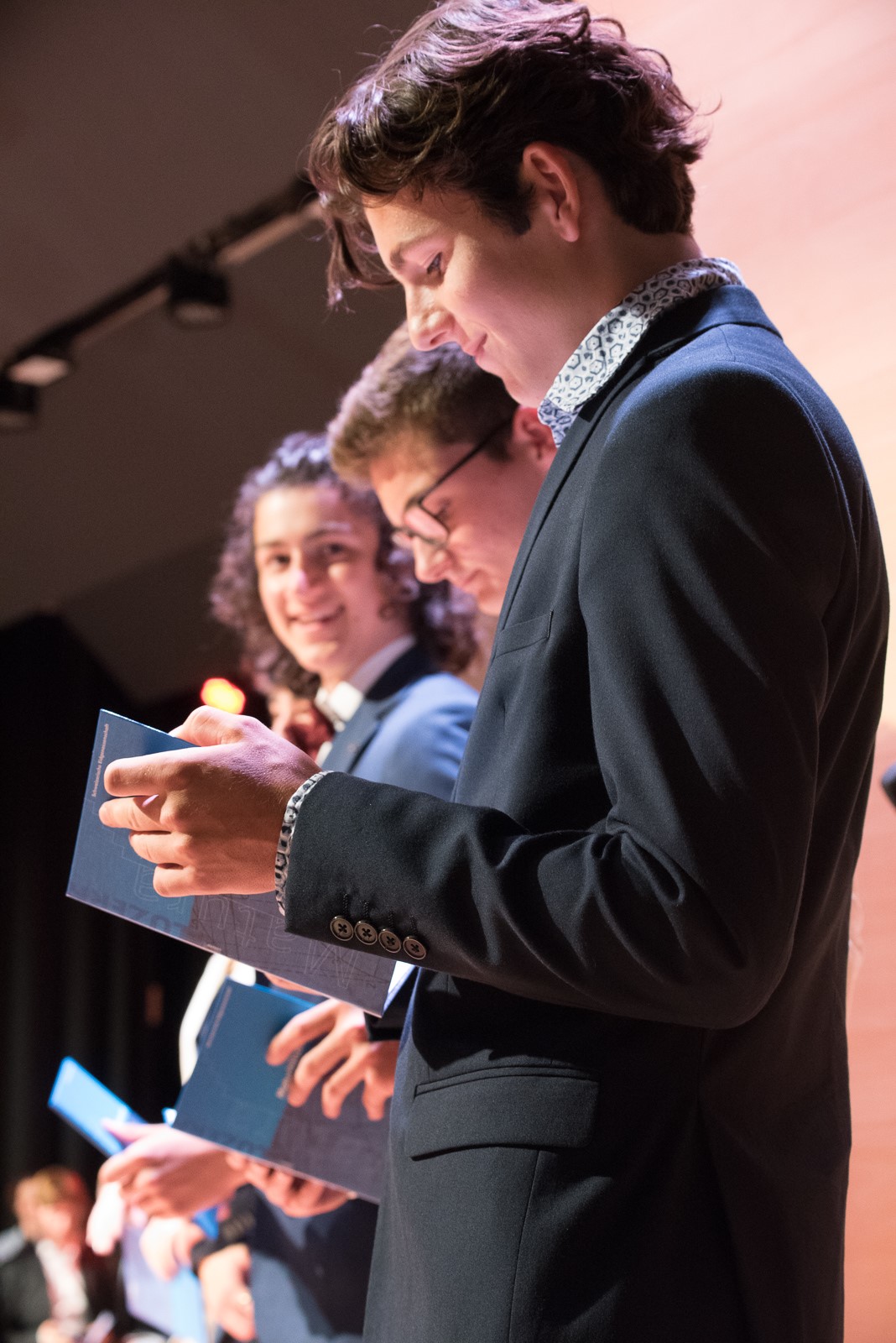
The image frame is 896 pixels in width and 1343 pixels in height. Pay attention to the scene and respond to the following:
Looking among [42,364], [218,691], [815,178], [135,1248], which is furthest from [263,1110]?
[42,364]

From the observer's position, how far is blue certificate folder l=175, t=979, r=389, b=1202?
1.30 metres

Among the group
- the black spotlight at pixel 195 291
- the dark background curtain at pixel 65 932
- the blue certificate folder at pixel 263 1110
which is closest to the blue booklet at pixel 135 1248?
the blue certificate folder at pixel 263 1110

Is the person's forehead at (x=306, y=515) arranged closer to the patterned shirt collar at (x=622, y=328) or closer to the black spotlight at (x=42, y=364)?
the patterned shirt collar at (x=622, y=328)

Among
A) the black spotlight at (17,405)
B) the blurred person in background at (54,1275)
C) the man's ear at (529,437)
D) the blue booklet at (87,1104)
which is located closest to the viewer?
the blue booklet at (87,1104)

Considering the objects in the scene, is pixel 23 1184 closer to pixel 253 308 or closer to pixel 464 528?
pixel 253 308

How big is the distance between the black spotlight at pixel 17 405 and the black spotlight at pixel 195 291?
1.10 meters

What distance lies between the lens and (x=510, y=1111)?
2.58 ft

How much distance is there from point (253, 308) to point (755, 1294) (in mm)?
4849

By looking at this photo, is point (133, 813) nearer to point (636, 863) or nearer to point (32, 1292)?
point (636, 863)

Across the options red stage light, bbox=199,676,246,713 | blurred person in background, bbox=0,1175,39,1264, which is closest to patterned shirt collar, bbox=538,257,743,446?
red stage light, bbox=199,676,246,713

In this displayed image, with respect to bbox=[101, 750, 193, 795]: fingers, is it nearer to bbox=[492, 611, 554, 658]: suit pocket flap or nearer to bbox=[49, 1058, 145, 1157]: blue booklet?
bbox=[492, 611, 554, 658]: suit pocket flap

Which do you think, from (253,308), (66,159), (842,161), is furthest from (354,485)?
(253,308)

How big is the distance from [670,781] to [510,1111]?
24cm

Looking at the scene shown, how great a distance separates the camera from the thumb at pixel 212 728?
2.98 ft
